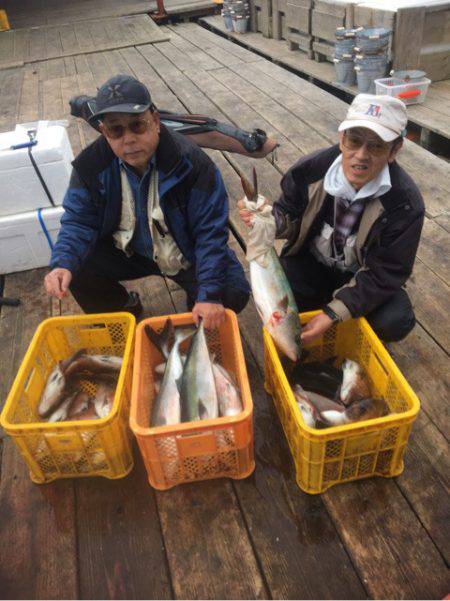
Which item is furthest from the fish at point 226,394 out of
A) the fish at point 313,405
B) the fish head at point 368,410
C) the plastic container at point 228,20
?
the plastic container at point 228,20

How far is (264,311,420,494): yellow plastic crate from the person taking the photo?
69.7 inches

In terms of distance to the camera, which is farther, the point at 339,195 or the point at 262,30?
the point at 262,30

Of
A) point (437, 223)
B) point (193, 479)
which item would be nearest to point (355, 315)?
point (193, 479)

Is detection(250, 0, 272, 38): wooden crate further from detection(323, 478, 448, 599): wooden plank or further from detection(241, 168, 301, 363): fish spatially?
detection(323, 478, 448, 599): wooden plank

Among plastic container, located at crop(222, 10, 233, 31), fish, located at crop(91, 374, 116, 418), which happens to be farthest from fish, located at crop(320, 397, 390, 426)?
plastic container, located at crop(222, 10, 233, 31)

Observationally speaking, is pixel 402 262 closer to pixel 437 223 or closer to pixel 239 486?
pixel 239 486

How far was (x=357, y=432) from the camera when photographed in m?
1.77

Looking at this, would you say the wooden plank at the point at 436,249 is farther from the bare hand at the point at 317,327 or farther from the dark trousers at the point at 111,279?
the dark trousers at the point at 111,279

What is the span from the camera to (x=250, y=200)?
2240 mm

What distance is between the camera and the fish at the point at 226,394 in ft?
6.81

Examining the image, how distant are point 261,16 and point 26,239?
934cm

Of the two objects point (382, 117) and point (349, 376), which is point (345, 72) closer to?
point (382, 117)

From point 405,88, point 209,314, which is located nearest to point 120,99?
point 209,314

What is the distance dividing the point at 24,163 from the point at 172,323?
74.3 inches
